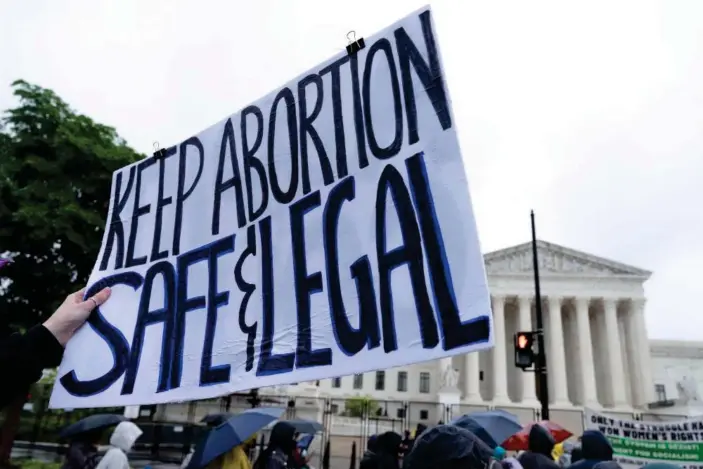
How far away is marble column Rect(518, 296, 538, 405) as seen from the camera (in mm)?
47797

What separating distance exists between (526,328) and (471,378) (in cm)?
692

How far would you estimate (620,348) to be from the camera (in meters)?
51.4

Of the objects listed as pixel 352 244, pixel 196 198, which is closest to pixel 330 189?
pixel 352 244

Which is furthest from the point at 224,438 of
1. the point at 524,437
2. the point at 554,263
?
the point at 554,263

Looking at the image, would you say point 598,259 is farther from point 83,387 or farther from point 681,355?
point 83,387

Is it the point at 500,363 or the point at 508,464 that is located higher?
the point at 500,363

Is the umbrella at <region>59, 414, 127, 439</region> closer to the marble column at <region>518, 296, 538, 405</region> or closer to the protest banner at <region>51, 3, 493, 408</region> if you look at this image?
the protest banner at <region>51, 3, 493, 408</region>

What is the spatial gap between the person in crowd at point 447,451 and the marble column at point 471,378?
1952 inches

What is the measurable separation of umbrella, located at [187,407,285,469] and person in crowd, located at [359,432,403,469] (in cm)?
98

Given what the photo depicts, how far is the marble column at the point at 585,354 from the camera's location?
157ft

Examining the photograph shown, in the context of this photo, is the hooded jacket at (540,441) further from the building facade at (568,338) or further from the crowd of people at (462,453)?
the building facade at (568,338)

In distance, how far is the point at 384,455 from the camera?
4555mm

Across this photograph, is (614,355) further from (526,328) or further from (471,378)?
(471,378)

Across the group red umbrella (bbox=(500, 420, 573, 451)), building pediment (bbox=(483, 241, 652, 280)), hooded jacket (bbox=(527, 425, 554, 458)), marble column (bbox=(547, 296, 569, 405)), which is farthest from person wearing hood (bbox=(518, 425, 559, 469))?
building pediment (bbox=(483, 241, 652, 280))
